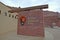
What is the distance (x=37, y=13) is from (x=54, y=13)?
13266 mm

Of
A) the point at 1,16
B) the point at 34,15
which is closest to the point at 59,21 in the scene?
the point at 34,15

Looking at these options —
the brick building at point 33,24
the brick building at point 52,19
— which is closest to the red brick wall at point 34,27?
the brick building at point 33,24

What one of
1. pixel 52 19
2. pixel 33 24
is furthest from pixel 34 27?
pixel 52 19

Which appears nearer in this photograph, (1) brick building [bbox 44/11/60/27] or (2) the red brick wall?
(2) the red brick wall

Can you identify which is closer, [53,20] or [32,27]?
[32,27]

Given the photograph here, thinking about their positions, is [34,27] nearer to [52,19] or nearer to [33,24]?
[33,24]

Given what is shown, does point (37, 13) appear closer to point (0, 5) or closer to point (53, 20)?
point (0, 5)

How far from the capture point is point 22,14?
15266 millimetres

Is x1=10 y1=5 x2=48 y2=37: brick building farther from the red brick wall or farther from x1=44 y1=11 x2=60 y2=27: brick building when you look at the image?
x1=44 y1=11 x2=60 y2=27: brick building

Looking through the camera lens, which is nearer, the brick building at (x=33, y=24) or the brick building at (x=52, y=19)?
the brick building at (x=33, y=24)

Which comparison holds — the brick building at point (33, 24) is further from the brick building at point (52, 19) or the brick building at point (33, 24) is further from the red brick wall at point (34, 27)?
the brick building at point (52, 19)

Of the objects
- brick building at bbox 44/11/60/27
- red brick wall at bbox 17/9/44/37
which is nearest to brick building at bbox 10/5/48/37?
red brick wall at bbox 17/9/44/37

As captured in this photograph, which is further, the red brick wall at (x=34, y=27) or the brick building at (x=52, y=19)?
the brick building at (x=52, y=19)

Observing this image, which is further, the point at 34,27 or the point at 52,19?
the point at 52,19
